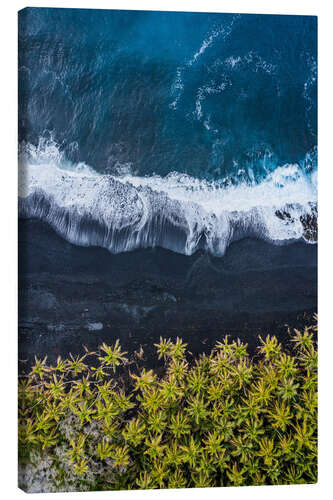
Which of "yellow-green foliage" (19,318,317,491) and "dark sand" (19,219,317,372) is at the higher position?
"dark sand" (19,219,317,372)

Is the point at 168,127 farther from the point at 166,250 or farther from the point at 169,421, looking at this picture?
the point at 169,421

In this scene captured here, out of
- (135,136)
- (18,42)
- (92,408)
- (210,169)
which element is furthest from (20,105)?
(92,408)

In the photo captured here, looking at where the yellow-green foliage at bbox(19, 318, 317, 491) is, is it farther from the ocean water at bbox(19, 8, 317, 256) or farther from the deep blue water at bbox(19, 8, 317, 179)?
the deep blue water at bbox(19, 8, 317, 179)

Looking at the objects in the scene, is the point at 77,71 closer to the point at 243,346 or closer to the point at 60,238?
the point at 60,238

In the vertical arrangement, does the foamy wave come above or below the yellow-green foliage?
above

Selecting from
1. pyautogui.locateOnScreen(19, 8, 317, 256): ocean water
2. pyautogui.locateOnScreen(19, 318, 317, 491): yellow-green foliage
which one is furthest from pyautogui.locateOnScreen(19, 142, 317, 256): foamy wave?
pyautogui.locateOnScreen(19, 318, 317, 491): yellow-green foliage

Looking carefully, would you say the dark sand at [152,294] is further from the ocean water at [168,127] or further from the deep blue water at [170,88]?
the deep blue water at [170,88]

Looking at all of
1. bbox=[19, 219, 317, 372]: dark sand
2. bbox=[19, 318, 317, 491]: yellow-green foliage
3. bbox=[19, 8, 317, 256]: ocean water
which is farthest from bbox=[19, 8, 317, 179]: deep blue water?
bbox=[19, 318, 317, 491]: yellow-green foliage

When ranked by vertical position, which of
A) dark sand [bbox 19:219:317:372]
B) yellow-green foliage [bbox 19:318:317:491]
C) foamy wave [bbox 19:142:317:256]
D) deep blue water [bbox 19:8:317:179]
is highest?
deep blue water [bbox 19:8:317:179]
